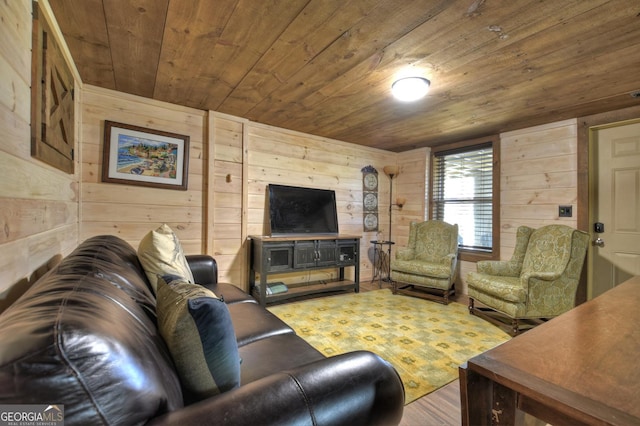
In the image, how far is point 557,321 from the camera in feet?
3.75

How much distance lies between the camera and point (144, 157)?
285 cm

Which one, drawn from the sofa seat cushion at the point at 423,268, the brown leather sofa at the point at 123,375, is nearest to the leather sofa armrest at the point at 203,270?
the brown leather sofa at the point at 123,375

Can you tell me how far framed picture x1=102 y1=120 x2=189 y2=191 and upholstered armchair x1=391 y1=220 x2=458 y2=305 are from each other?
9.53 ft

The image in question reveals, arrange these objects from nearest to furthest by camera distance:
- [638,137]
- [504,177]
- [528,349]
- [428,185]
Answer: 1. [528,349]
2. [638,137]
3. [504,177]
4. [428,185]

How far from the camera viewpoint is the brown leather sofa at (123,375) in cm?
46

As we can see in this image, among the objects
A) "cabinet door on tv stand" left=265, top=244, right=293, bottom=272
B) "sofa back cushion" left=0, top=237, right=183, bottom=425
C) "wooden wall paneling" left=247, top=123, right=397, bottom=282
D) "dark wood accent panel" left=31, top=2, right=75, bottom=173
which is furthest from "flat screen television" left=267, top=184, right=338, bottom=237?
"sofa back cushion" left=0, top=237, right=183, bottom=425

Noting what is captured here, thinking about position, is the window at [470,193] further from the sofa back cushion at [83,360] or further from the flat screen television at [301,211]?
the sofa back cushion at [83,360]

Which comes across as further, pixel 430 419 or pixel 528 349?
pixel 430 419

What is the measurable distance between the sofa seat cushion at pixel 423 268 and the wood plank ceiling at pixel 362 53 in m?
1.81

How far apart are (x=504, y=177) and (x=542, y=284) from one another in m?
1.60

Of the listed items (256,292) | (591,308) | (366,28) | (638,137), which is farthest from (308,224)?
(638,137)

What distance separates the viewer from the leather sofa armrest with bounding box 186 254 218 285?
234 cm

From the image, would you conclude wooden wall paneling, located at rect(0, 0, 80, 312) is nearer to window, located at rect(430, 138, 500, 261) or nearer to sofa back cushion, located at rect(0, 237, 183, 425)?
sofa back cushion, located at rect(0, 237, 183, 425)

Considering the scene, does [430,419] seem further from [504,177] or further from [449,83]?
[504,177]
